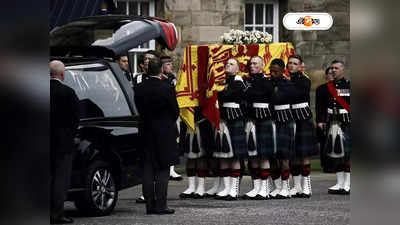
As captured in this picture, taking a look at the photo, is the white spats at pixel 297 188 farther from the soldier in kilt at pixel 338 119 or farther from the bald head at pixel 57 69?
the bald head at pixel 57 69

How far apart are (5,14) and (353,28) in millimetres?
716

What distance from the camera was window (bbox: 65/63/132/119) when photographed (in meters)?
9.08

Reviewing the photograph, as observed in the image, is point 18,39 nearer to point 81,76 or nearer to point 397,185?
point 397,185

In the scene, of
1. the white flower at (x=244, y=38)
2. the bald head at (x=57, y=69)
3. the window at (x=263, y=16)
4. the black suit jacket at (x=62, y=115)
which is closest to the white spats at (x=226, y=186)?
the black suit jacket at (x=62, y=115)

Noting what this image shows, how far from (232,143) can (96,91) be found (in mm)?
2369

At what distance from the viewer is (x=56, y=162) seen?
833cm

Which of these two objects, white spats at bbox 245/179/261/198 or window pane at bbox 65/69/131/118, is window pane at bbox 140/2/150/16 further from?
window pane at bbox 65/69/131/118

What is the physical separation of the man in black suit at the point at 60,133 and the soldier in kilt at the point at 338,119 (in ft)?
12.9

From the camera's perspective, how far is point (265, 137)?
11078mm

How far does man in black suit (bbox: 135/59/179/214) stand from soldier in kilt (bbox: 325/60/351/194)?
2550 mm

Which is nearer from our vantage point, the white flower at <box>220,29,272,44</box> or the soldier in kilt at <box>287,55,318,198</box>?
the soldier in kilt at <box>287,55,318,198</box>

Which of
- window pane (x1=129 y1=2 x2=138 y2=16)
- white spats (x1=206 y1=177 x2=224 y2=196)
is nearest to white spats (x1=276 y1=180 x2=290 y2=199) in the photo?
white spats (x1=206 y1=177 x2=224 y2=196)

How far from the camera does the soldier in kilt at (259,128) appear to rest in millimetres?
10883

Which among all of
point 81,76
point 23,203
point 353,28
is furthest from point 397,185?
point 81,76
